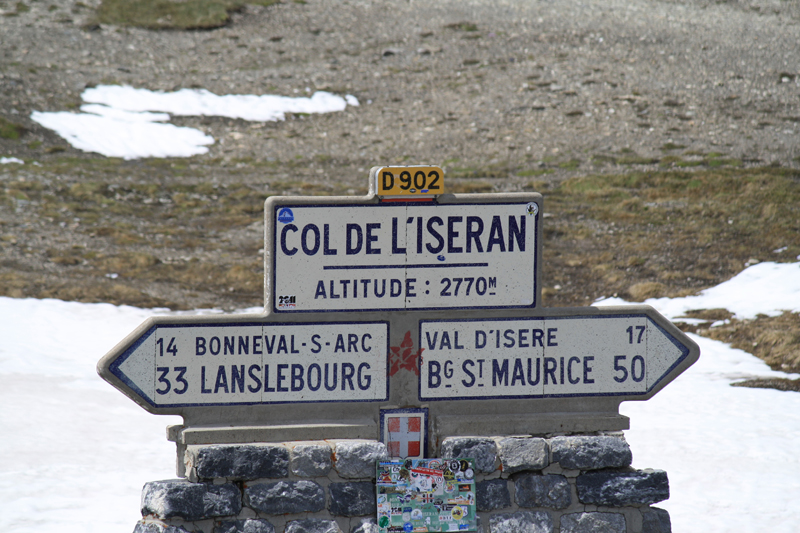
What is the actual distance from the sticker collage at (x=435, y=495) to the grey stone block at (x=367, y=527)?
0.14 meters

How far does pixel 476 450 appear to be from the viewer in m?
4.30

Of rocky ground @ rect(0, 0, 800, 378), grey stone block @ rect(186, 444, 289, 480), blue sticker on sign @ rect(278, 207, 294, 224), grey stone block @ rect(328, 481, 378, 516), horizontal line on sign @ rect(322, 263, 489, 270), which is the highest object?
rocky ground @ rect(0, 0, 800, 378)

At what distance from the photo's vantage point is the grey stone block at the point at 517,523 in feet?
14.1

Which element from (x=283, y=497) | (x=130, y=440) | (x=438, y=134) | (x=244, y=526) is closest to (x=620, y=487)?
(x=283, y=497)

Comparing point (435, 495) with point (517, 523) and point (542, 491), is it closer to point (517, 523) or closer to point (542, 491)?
point (517, 523)

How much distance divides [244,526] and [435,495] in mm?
1096

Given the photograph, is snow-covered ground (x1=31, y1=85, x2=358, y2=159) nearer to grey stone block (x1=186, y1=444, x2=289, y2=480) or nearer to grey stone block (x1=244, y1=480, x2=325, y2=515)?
grey stone block (x1=186, y1=444, x2=289, y2=480)

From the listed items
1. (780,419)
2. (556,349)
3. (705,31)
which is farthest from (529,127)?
(556,349)

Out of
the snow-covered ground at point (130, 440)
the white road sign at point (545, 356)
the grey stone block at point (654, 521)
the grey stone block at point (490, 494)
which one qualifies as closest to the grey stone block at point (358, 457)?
the white road sign at point (545, 356)

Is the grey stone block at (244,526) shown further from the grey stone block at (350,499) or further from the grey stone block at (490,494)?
the grey stone block at (490,494)

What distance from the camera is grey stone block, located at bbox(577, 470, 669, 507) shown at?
439 centimetres

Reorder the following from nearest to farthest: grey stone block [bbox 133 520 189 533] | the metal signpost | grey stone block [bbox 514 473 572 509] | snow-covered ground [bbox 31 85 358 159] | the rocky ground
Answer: grey stone block [bbox 133 520 189 533], the metal signpost, grey stone block [bbox 514 473 572 509], the rocky ground, snow-covered ground [bbox 31 85 358 159]

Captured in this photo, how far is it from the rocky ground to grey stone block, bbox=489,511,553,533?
31.4ft

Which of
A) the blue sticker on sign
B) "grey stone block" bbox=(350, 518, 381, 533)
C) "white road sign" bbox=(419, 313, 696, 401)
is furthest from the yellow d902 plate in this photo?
"grey stone block" bbox=(350, 518, 381, 533)
